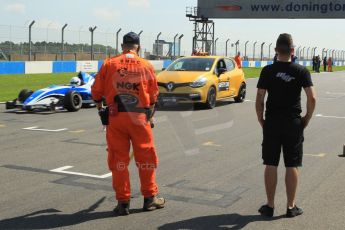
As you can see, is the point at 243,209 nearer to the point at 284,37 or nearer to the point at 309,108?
the point at 309,108

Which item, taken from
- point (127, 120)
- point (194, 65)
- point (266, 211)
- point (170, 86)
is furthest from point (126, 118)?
point (194, 65)

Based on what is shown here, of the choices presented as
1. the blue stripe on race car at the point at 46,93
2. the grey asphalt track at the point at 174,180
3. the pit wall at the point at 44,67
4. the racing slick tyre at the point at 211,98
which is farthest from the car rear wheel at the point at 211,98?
the pit wall at the point at 44,67

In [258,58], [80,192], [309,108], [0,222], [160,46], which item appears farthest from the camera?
[258,58]

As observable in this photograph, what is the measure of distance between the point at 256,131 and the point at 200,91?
136 inches

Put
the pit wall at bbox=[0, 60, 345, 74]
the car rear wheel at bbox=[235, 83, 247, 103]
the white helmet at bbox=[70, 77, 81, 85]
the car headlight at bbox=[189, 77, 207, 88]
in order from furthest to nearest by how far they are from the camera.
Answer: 1. the pit wall at bbox=[0, 60, 345, 74]
2. the car rear wheel at bbox=[235, 83, 247, 103]
3. the car headlight at bbox=[189, 77, 207, 88]
4. the white helmet at bbox=[70, 77, 81, 85]

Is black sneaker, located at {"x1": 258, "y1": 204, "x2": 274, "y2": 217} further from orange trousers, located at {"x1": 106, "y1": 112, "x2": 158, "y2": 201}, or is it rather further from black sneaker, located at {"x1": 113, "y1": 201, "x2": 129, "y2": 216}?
black sneaker, located at {"x1": 113, "y1": 201, "x2": 129, "y2": 216}

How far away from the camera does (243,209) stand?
4789mm

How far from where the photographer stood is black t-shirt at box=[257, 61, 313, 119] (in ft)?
14.5

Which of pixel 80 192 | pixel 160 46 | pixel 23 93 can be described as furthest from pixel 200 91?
pixel 160 46

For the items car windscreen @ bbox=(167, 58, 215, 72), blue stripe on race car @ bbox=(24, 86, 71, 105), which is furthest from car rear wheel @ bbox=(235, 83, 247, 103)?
blue stripe on race car @ bbox=(24, 86, 71, 105)

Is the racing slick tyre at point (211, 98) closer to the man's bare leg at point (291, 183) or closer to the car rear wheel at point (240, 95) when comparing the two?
the car rear wheel at point (240, 95)

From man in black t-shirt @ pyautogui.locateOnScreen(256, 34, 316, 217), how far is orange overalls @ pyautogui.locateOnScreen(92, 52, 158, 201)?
109 centimetres

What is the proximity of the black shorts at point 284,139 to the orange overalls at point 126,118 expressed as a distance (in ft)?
3.53

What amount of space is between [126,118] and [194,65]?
31.9 feet
